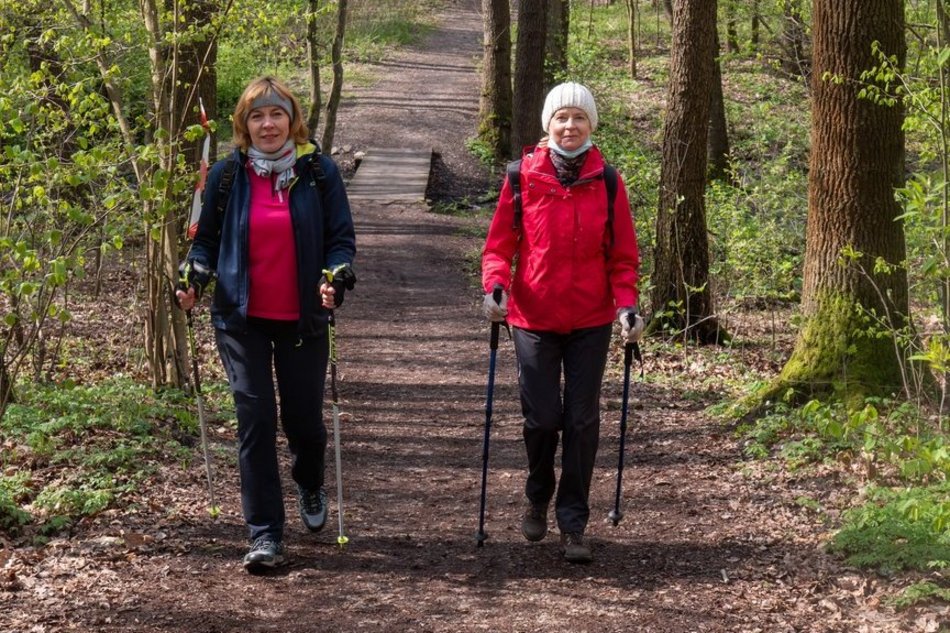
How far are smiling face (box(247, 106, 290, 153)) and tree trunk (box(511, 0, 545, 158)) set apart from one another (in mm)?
16670

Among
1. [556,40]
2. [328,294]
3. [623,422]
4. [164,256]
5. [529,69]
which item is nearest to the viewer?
[328,294]

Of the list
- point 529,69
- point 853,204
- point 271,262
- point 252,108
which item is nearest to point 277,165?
point 252,108

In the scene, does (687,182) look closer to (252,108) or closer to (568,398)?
(568,398)

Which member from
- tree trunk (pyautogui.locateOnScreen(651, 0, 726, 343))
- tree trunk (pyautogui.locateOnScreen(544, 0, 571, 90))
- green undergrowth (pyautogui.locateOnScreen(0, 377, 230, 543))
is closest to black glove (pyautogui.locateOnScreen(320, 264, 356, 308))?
green undergrowth (pyautogui.locateOnScreen(0, 377, 230, 543))

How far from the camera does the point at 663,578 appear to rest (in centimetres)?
570

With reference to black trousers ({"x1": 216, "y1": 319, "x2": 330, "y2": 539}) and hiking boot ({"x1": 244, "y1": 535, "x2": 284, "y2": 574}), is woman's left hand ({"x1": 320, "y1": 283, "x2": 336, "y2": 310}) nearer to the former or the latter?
black trousers ({"x1": 216, "y1": 319, "x2": 330, "y2": 539})

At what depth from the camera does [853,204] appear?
8016 mm

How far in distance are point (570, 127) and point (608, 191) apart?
38 centimetres

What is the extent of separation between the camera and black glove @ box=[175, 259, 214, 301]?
5547 mm

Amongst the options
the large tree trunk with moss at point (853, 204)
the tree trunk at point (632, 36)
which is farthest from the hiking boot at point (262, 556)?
the tree trunk at point (632, 36)

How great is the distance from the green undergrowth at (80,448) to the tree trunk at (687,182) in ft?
17.6

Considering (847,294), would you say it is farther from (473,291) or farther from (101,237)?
(473,291)

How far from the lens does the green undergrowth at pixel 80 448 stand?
624 cm

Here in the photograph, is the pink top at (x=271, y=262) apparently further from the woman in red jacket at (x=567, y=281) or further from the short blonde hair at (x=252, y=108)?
the woman in red jacket at (x=567, y=281)
